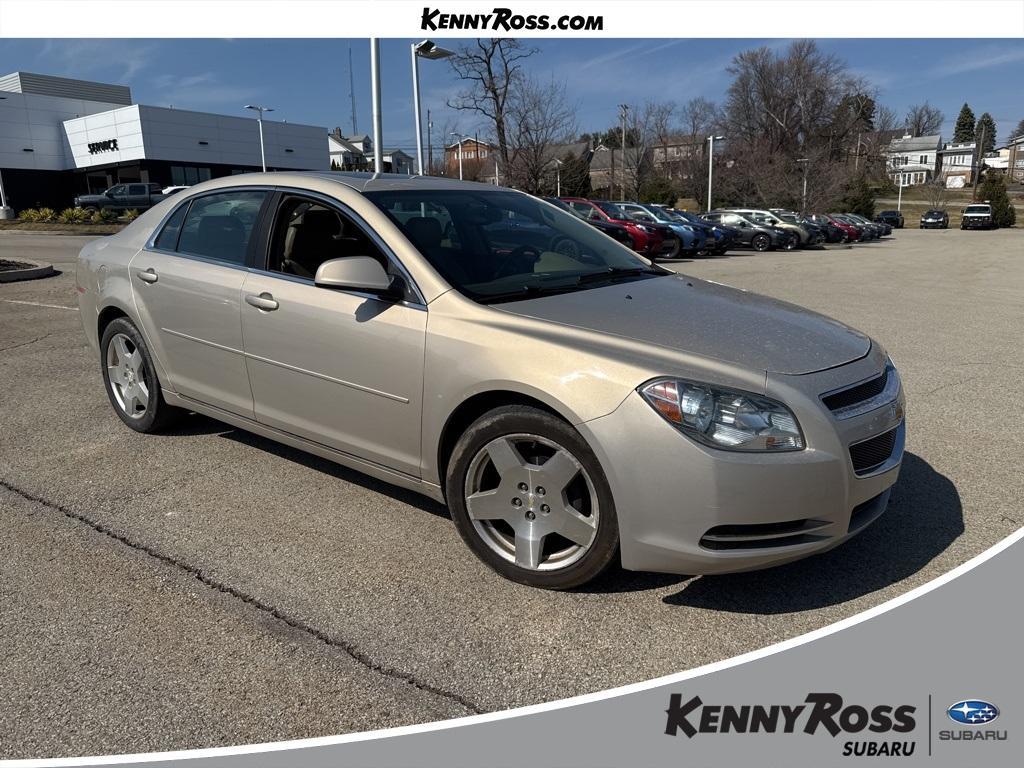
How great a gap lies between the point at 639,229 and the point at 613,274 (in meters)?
18.0

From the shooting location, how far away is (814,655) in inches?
108

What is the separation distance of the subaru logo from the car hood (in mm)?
1197

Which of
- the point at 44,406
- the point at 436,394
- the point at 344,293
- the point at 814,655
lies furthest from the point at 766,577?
the point at 44,406

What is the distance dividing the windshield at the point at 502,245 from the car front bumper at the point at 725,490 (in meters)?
1.00

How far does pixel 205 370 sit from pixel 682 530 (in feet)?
9.45

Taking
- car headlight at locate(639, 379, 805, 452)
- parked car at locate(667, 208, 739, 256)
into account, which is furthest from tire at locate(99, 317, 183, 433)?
parked car at locate(667, 208, 739, 256)

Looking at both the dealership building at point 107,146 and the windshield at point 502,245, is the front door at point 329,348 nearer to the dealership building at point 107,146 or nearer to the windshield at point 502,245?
the windshield at point 502,245

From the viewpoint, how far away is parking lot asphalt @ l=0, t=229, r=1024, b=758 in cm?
251

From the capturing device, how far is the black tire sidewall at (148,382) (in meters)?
4.87

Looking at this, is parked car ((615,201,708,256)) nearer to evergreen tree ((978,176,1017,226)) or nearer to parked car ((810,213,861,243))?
parked car ((810,213,861,243))

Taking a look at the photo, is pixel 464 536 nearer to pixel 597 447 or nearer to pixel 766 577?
pixel 597 447

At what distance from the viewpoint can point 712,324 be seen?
331 cm

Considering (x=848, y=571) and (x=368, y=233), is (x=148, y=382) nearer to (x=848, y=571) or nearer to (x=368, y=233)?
(x=368, y=233)

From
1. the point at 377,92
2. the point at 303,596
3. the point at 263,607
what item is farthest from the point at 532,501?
the point at 377,92
